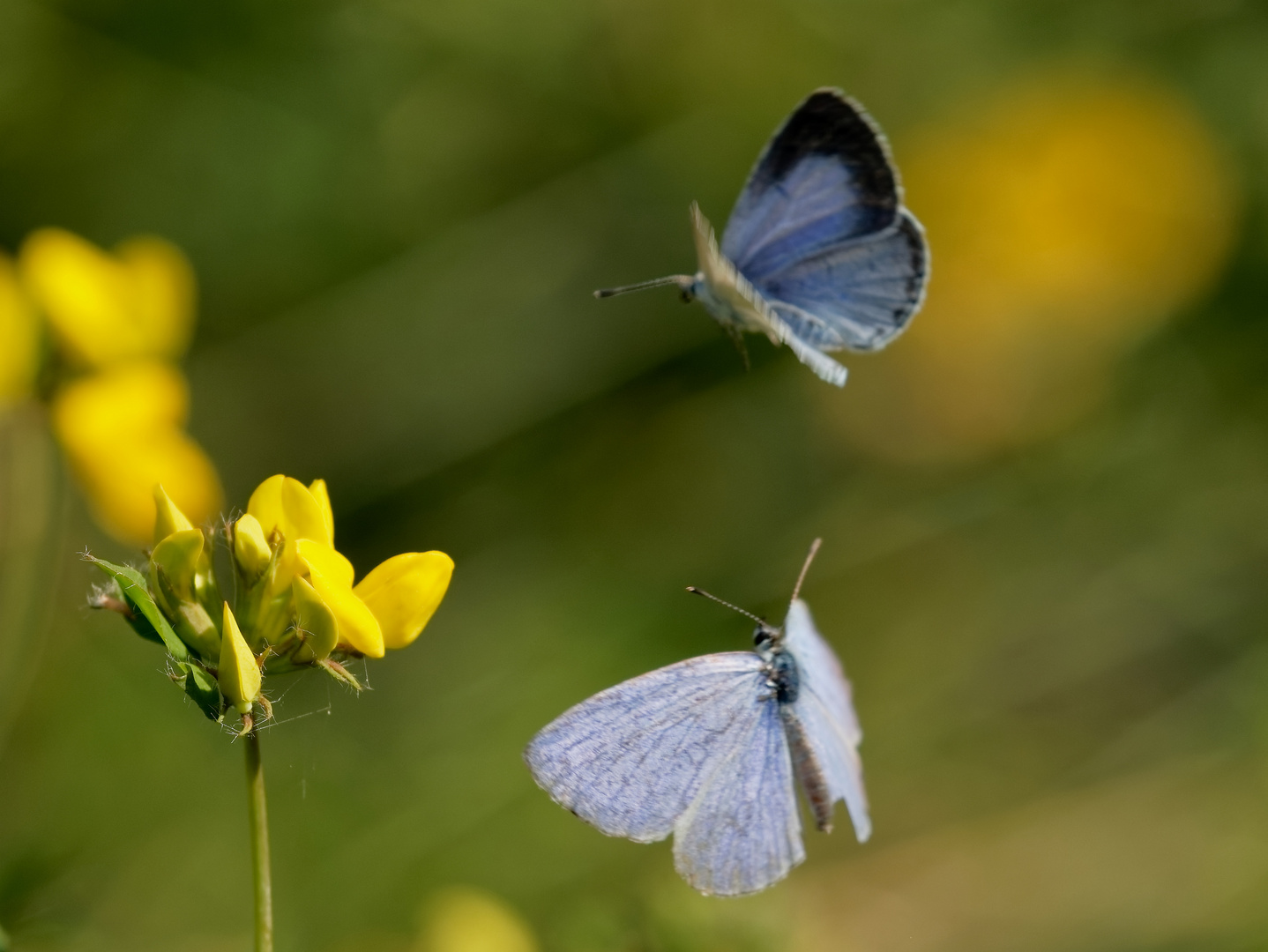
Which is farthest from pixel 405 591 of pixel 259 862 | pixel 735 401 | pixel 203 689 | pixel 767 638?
pixel 735 401

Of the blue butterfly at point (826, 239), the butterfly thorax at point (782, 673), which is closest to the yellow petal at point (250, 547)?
the blue butterfly at point (826, 239)

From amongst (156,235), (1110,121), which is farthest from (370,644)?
(1110,121)

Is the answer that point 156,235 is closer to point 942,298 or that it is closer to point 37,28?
point 37,28

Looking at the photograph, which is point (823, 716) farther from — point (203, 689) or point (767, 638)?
point (203, 689)

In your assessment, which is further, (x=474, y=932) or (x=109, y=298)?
(x=109, y=298)

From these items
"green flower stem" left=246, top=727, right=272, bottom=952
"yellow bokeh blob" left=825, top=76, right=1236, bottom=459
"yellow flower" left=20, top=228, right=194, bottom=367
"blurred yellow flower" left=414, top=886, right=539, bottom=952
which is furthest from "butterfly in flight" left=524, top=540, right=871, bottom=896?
"yellow bokeh blob" left=825, top=76, right=1236, bottom=459

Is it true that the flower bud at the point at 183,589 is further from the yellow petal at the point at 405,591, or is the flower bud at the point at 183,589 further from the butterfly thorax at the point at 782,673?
the butterfly thorax at the point at 782,673
